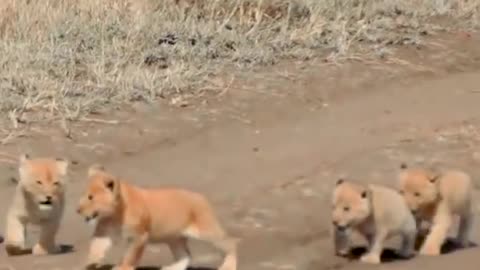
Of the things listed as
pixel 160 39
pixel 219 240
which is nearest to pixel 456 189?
pixel 219 240

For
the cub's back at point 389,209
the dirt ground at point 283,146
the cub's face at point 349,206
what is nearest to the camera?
the cub's face at point 349,206

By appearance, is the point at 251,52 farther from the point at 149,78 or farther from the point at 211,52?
the point at 149,78

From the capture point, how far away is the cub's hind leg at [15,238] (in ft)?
26.5

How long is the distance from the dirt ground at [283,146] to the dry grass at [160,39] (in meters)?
0.34

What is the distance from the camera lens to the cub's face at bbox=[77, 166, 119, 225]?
24.0 ft

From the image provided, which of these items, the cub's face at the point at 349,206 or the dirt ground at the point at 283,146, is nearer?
the cub's face at the point at 349,206

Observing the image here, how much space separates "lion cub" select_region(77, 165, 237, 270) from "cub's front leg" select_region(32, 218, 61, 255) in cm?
53

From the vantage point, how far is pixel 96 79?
12742 mm

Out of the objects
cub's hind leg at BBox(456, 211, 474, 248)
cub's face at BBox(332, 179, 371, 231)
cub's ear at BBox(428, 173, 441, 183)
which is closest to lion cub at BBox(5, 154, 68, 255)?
cub's face at BBox(332, 179, 371, 231)

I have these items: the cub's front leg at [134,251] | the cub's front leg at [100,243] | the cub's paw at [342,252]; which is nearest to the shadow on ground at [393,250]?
the cub's paw at [342,252]

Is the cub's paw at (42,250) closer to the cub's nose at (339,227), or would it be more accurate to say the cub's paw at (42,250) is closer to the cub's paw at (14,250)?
the cub's paw at (14,250)

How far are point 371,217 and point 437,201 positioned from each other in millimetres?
649

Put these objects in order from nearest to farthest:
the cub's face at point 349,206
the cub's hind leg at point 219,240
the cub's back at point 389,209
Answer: the cub's hind leg at point 219,240 → the cub's face at point 349,206 → the cub's back at point 389,209

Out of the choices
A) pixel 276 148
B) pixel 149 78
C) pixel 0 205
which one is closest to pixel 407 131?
pixel 276 148
